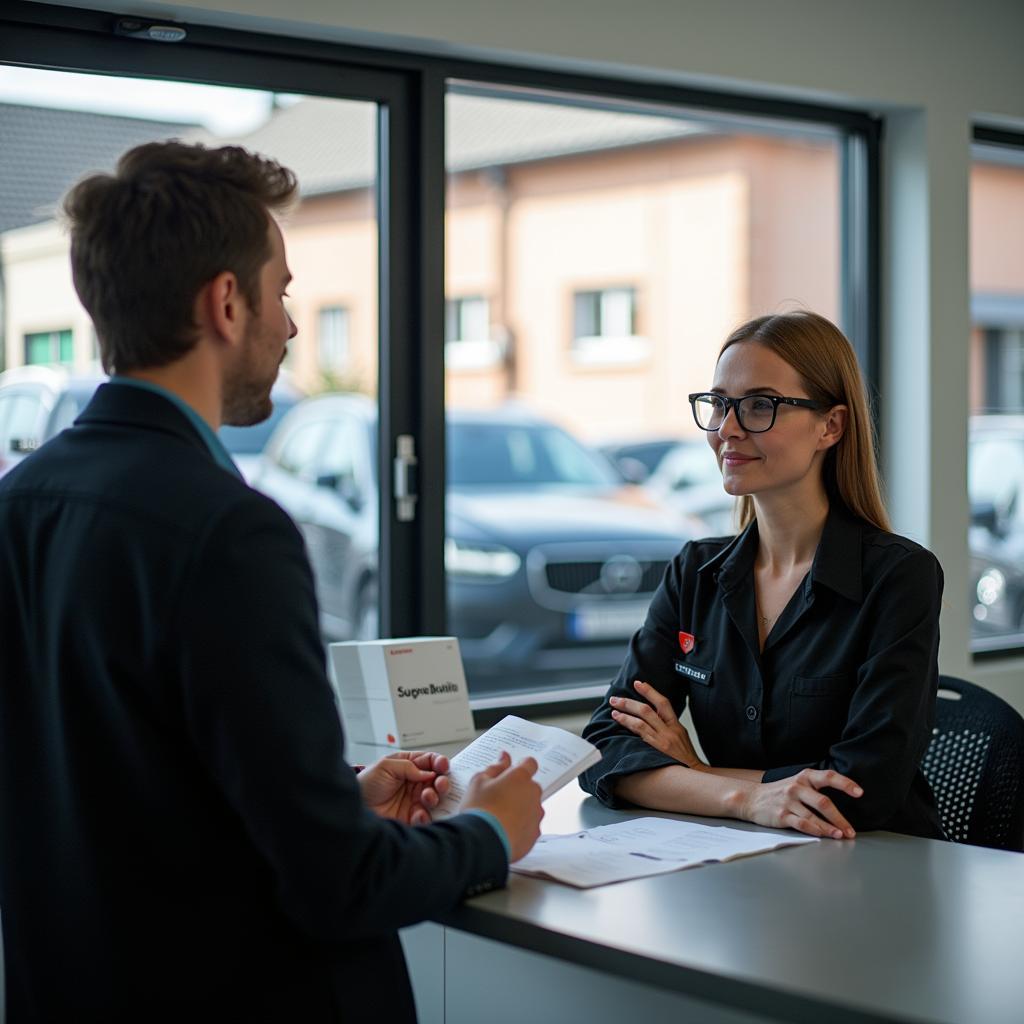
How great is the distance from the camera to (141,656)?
1.26 m

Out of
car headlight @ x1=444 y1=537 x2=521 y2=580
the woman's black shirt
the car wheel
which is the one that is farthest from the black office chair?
car headlight @ x1=444 y1=537 x2=521 y2=580

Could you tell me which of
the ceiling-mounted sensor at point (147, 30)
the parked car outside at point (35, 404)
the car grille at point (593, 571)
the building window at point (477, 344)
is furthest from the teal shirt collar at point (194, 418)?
the building window at point (477, 344)

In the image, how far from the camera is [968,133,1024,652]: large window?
4.68 m

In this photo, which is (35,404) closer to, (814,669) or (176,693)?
(814,669)

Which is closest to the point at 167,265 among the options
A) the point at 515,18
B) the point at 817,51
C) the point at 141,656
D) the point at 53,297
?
the point at 141,656

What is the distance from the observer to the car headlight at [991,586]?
5.20 m

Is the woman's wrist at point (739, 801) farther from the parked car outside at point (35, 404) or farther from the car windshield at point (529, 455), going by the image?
the car windshield at point (529, 455)

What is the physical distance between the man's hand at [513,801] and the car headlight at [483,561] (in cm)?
497

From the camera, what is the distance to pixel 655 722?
7.58ft

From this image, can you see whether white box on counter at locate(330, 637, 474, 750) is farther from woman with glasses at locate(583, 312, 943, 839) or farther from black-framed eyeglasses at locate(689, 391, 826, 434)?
black-framed eyeglasses at locate(689, 391, 826, 434)

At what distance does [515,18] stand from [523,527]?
12.4 feet

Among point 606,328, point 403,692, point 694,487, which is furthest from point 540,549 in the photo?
point 606,328

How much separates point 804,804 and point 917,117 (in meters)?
2.85

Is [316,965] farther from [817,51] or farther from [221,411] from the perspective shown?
[817,51]
